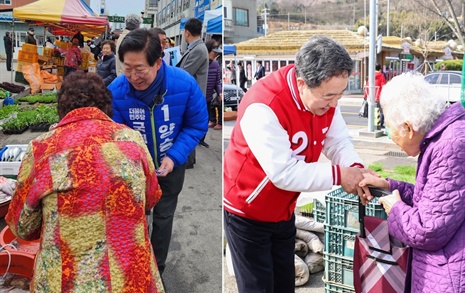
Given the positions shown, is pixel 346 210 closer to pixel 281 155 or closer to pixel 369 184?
pixel 369 184

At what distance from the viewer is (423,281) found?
74.3 inches

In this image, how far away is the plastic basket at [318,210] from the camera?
366 centimetres

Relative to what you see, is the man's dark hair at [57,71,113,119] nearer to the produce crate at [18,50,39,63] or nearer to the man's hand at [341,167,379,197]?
the man's hand at [341,167,379,197]

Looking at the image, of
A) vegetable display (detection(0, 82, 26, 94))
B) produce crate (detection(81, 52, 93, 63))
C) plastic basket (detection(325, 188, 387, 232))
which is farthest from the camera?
vegetable display (detection(0, 82, 26, 94))

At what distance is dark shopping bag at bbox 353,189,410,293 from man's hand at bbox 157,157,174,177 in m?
1.12

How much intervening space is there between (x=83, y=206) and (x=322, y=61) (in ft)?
3.38

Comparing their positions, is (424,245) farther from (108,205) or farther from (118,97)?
(118,97)

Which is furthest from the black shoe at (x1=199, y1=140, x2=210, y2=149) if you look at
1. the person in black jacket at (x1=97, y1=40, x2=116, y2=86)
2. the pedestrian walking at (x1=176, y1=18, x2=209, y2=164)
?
the person in black jacket at (x1=97, y1=40, x2=116, y2=86)

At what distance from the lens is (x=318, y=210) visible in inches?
146

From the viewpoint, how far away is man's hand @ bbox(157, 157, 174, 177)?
2805mm

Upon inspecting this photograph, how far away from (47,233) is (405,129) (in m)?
1.41

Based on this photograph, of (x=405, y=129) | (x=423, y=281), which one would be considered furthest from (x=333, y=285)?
(x=405, y=129)

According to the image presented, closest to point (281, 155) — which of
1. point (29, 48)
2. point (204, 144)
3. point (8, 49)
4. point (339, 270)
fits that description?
point (339, 270)

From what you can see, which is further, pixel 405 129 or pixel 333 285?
pixel 333 285
